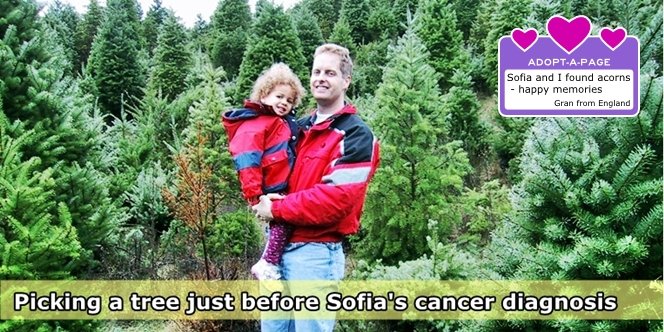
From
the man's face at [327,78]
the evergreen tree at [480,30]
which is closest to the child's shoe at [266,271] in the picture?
the man's face at [327,78]

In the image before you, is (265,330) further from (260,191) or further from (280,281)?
(260,191)

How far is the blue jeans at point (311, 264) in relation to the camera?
276cm

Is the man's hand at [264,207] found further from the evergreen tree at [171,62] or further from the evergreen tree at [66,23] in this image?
the evergreen tree at [66,23]

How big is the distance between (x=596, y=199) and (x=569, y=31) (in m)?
0.86

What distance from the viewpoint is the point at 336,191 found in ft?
8.40

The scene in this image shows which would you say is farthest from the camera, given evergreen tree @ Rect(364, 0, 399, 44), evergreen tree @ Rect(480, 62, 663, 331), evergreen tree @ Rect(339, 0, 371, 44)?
evergreen tree @ Rect(339, 0, 371, 44)

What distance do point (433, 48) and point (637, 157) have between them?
9286 mm

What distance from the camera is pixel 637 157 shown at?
91.8 inches

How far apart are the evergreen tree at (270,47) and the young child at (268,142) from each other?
9184 millimetres

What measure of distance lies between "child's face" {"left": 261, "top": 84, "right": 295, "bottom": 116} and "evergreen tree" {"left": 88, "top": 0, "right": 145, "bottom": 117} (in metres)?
12.3

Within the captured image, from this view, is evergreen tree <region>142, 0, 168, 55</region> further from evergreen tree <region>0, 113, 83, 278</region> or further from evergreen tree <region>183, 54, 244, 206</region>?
evergreen tree <region>0, 113, 83, 278</region>

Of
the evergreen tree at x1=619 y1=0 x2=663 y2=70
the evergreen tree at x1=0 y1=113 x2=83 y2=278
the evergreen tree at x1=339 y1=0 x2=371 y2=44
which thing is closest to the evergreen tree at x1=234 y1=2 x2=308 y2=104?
the evergreen tree at x1=339 y1=0 x2=371 y2=44

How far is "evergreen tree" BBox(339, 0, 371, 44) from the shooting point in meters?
18.6

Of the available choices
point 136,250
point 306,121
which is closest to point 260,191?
point 306,121
